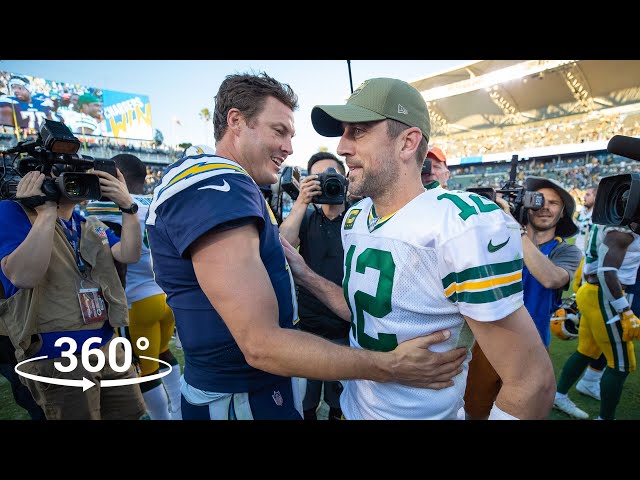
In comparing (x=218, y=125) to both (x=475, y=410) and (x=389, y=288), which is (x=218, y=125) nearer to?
(x=389, y=288)

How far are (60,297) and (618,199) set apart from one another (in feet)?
9.88

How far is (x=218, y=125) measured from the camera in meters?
1.74

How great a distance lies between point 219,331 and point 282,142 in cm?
94

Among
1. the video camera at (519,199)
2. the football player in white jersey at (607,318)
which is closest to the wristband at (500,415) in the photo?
the video camera at (519,199)

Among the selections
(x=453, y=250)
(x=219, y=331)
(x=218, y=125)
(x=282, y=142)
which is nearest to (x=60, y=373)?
(x=219, y=331)

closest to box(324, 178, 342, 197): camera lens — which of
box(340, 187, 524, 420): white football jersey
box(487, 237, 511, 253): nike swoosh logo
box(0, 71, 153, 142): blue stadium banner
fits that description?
box(340, 187, 524, 420): white football jersey

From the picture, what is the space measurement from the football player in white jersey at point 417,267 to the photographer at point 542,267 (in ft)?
4.58

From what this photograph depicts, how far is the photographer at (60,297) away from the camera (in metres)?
1.93

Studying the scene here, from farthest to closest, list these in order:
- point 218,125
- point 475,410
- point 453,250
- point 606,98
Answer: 1. point 606,98
2. point 475,410
3. point 218,125
4. point 453,250

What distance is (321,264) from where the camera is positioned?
9.34 feet

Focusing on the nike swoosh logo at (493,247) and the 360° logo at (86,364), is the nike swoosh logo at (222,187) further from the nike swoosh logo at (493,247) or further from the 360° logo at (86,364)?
the 360° logo at (86,364)

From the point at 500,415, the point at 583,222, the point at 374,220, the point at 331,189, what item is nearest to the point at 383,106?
the point at 374,220

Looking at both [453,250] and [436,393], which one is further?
[436,393]

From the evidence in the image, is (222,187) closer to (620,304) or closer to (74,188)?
(74,188)
